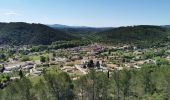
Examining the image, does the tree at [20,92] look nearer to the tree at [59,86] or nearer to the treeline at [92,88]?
the treeline at [92,88]

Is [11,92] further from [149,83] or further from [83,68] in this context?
[83,68]

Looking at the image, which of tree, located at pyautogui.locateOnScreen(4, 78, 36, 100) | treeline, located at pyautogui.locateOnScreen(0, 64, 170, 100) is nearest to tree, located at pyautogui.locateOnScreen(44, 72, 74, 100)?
treeline, located at pyautogui.locateOnScreen(0, 64, 170, 100)

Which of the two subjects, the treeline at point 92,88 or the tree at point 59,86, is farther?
the tree at point 59,86

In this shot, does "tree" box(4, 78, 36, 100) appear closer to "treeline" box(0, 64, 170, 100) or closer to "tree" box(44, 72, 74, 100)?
"treeline" box(0, 64, 170, 100)

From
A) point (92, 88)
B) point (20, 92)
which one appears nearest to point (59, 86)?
point (92, 88)

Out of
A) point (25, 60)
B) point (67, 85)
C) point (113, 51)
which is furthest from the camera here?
point (113, 51)

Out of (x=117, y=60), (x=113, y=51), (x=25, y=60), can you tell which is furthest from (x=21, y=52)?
(x=117, y=60)

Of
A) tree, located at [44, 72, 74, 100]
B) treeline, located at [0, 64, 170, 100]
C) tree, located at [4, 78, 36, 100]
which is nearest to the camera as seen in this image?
tree, located at [4, 78, 36, 100]

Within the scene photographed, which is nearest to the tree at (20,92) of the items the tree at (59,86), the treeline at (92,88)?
the treeline at (92,88)

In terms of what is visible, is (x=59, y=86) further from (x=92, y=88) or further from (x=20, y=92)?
(x=20, y=92)
